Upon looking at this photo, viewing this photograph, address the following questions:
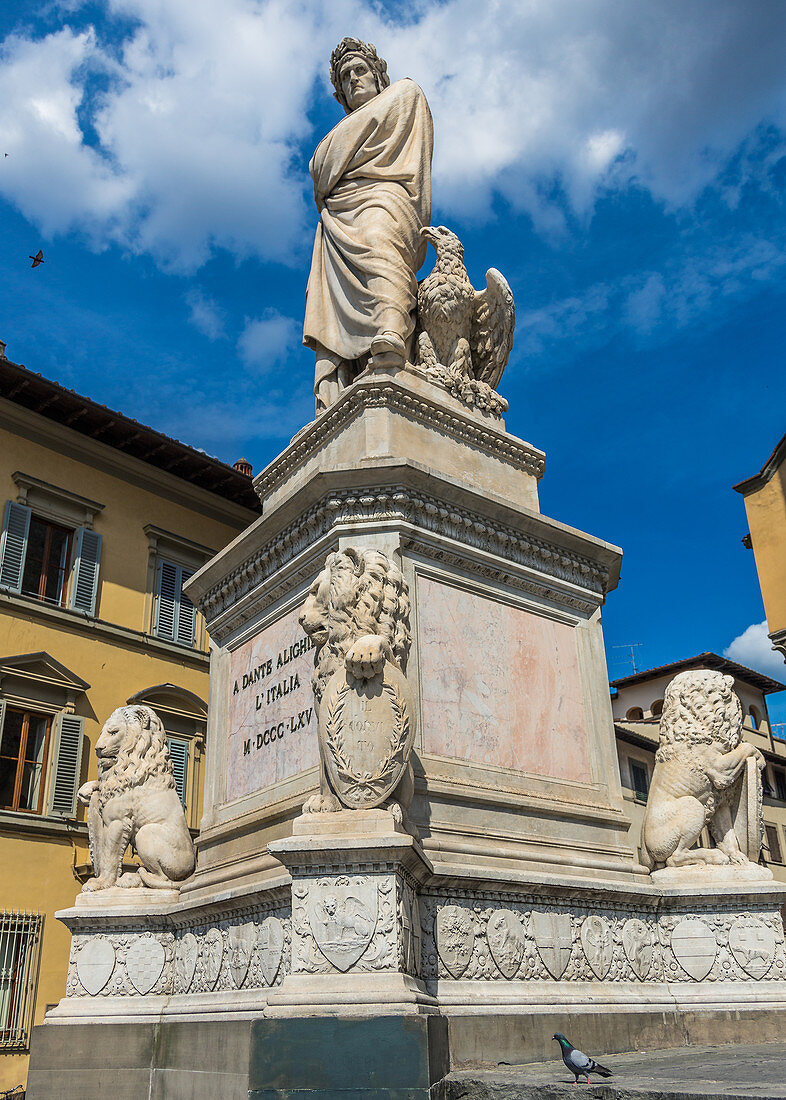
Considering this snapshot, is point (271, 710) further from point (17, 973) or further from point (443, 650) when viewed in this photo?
point (17, 973)

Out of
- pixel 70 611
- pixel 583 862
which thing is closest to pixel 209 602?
pixel 583 862

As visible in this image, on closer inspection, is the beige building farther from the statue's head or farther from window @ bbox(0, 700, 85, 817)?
the statue's head

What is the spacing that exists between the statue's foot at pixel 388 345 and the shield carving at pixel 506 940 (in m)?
4.46

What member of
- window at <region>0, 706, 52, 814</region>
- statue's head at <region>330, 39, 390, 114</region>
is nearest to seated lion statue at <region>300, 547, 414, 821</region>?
statue's head at <region>330, 39, 390, 114</region>

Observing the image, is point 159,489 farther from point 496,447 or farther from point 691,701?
point 691,701

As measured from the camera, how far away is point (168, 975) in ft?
22.5

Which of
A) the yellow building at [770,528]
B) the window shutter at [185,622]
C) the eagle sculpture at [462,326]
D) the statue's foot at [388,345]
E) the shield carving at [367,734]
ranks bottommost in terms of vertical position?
the shield carving at [367,734]

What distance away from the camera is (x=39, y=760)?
63.4 feet

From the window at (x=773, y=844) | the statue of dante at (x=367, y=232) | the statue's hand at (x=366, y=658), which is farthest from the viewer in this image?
the window at (x=773, y=844)

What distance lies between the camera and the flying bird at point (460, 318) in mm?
8531

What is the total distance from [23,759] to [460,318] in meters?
14.4

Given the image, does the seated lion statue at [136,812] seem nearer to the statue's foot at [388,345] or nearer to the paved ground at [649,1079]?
the paved ground at [649,1079]

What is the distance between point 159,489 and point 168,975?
18.3 meters

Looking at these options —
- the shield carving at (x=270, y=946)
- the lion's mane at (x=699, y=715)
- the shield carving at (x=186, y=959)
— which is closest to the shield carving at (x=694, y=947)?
the lion's mane at (x=699, y=715)
